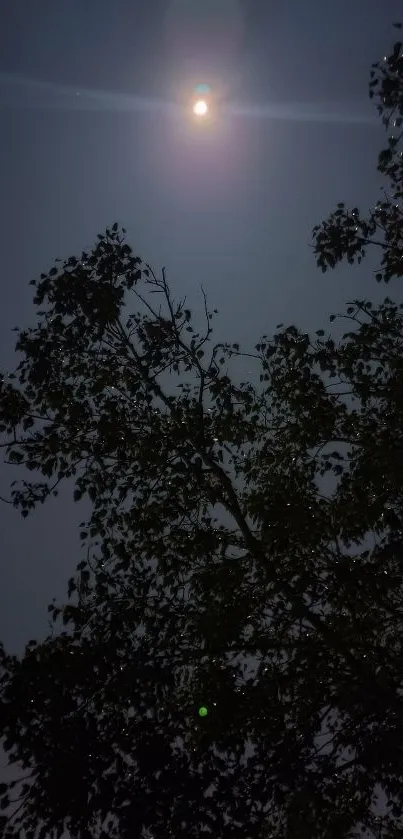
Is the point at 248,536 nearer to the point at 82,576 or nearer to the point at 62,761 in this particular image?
the point at 82,576

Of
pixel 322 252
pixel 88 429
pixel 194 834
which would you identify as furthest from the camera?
pixel 88 429

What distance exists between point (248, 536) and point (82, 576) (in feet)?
7.11

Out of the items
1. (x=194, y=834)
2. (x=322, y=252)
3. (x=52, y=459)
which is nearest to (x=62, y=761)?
(x=194, y=834)

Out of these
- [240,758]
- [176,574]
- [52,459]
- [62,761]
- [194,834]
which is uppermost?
[52,459]

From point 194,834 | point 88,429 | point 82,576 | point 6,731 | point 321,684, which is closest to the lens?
point 194,834

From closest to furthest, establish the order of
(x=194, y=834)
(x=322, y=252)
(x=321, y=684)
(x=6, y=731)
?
(x=194, y=834), (x=6, y=731), (x=321, y=684), (x=322, y=252)

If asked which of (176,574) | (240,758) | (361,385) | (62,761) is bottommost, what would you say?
(240,758)

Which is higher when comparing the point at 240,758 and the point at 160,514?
the point at 160,514

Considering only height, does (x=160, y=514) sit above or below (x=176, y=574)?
above

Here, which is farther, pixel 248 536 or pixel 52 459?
pixel 52 459

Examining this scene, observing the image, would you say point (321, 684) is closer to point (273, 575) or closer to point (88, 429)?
point (273, 575)

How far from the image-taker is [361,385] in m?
8.91

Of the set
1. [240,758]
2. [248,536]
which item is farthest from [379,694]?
[248,536]

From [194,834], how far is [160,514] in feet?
12.6
